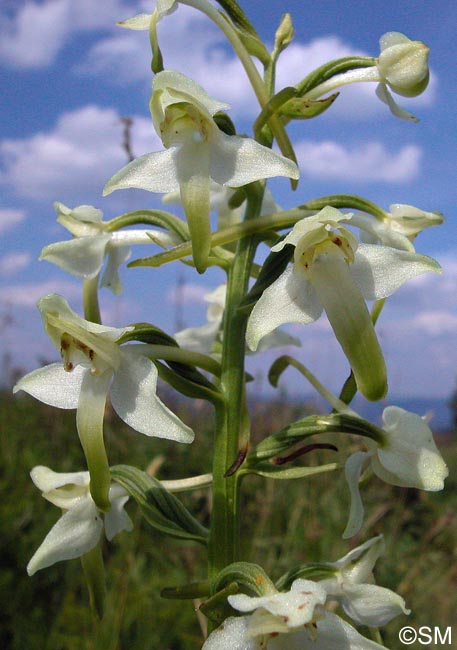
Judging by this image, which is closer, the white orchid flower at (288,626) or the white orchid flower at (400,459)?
the white orchid flower at (288,626)

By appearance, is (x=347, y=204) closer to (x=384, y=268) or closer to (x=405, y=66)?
(x=384, y=268)

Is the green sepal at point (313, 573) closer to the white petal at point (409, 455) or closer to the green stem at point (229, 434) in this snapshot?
the green stem at point (229, 434)

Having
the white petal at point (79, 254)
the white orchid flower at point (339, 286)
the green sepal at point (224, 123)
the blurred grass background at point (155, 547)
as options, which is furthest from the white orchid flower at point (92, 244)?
the blurred grass background at point (155, 547)

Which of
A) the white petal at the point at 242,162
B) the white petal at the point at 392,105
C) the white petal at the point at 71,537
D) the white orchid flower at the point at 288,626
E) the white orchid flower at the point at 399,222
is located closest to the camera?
the white orchid flower at the point at 288,626

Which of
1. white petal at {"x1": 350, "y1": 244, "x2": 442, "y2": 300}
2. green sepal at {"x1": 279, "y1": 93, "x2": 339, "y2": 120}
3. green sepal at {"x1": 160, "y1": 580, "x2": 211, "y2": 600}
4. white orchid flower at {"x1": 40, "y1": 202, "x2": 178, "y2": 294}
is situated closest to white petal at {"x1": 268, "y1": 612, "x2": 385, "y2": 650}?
green sepal at {"x1": 160, "y1": 580, "x2": 211, "y2": 600}

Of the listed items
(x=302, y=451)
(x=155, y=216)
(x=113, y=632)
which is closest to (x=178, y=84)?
(x=155, y=216)

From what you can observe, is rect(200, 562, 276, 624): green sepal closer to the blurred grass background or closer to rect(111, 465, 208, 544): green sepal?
rect(111, 465, 208, 544): green sepal

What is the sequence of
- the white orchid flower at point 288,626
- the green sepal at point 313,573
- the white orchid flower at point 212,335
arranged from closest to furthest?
the white orchid flower at point 288,626 → the green sepal at point 313,573 → the white orchid flower at point 212,335
